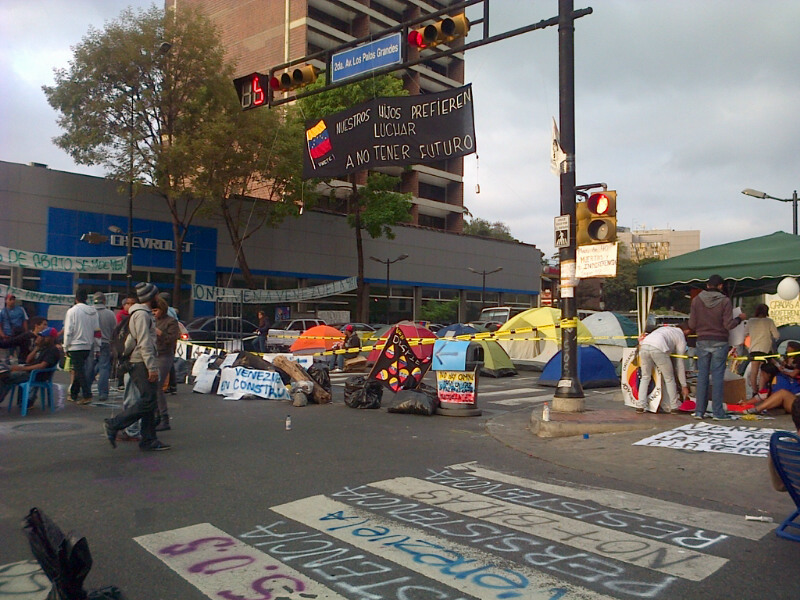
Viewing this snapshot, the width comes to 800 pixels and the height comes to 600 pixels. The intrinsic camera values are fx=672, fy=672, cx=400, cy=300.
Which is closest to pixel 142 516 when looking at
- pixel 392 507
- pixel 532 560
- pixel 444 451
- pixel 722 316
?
pixel 392 507

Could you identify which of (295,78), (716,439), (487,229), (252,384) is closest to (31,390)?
(252,384)

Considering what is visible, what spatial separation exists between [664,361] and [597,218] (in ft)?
8.30

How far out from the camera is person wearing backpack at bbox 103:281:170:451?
24.6ft

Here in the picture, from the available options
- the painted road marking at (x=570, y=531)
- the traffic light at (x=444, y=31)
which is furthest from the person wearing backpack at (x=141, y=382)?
the traffic light at (x=444, y=31)

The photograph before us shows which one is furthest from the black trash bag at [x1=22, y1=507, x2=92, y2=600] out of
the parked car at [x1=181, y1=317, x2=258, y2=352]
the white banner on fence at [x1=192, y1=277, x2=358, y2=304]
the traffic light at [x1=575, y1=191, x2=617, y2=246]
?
the white banner on fence at [x1=192, y1=277, x2=358, y2=304]

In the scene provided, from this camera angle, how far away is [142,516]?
5160mm

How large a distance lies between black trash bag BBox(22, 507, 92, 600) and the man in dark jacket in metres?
9.02

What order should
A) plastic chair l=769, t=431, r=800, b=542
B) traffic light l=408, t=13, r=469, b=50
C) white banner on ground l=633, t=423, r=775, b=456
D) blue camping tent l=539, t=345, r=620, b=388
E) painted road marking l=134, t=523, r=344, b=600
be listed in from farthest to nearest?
blue camping tent l=539, t=345, r=620, b=388 → traffic light l=408, t=13, r=469, b=50 → white banner on ground l=633, t=423, r=775, b=456 → plastic chair l=769, t=431, r=800, b=542 → painted road marking l=134, t=523, r=344, b=600

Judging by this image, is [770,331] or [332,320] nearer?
[770,331]

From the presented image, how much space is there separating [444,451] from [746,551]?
3995mm

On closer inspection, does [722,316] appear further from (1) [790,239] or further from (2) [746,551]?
(2) [746,551]

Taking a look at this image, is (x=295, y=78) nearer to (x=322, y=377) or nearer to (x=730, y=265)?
(x=322, y=377)

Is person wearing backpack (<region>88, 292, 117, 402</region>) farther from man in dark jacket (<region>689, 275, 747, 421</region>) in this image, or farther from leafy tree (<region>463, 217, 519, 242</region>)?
leafy tree (<region>463, 217, 519, 242</region>)

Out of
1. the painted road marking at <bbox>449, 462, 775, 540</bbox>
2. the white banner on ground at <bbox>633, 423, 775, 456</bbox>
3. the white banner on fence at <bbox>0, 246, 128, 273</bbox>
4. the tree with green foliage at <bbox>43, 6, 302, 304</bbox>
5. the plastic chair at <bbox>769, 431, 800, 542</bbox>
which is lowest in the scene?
the painted road marking at <bbox>449, 462, 775, 540</bbox>
